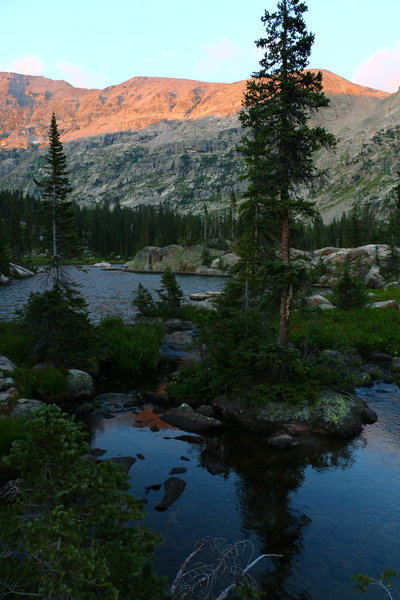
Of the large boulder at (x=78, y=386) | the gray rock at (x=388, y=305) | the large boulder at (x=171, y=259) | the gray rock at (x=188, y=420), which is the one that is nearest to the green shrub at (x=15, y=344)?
→ the large boulder at (x=78, y=386)

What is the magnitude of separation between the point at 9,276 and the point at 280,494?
70.8m

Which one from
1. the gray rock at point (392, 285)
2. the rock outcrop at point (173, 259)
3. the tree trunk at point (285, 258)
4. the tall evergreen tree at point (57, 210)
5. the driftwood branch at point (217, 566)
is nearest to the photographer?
the driftwood branch at point (217, 566)

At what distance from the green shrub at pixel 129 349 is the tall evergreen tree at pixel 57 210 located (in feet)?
16.6

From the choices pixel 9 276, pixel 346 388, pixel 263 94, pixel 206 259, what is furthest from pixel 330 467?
pixel 206 259

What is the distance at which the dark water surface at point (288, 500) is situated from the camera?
8812mm

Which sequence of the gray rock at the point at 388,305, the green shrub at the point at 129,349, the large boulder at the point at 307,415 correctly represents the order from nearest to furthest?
the large boulder at the point at 307,415 < the green shrub at the point at 129,349 < the gray rock at the point at 388,305

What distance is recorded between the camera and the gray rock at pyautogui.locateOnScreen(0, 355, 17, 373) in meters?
18.0

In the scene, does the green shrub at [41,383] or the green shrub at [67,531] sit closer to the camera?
the green shrub at [67,531]

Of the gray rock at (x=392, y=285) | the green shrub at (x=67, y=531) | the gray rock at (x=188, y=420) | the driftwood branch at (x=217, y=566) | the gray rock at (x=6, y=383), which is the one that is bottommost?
the gray rock at (x=188, y=420)

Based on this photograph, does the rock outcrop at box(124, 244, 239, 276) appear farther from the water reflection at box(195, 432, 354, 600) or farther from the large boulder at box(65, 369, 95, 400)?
the water reflection at box(195, 432, 354, 600)

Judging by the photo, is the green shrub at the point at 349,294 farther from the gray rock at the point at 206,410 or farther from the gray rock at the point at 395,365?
the gray rock at the point at 206,410

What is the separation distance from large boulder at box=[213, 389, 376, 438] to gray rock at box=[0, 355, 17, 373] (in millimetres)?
10554

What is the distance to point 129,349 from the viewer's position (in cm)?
2377

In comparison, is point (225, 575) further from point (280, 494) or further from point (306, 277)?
point (306, 277)
